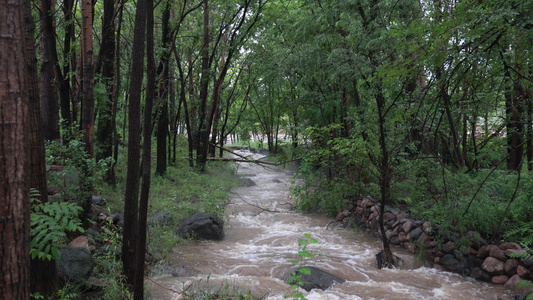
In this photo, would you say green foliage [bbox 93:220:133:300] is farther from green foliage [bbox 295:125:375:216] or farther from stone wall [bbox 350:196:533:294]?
stone wall [bbox 350:196:533:294]

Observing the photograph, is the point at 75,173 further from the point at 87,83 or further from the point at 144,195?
the point at 144,195

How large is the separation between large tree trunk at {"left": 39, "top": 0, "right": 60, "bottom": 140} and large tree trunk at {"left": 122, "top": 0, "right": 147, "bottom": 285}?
508 cm

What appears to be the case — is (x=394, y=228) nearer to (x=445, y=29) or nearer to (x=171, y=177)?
(x=445, y=29)

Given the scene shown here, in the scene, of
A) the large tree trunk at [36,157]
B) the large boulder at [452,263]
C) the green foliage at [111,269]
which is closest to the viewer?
the large tree trunk at [36,157]

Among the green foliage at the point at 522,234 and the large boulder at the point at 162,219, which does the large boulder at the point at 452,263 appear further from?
the large boulder at the point at 162,219

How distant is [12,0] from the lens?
196cm

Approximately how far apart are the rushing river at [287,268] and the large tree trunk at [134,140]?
81cm

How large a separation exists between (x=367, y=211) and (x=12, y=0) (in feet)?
29.7

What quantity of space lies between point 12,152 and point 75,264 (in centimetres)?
347

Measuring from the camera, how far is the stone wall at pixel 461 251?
18.7 ft

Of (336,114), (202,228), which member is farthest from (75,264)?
(336,114)

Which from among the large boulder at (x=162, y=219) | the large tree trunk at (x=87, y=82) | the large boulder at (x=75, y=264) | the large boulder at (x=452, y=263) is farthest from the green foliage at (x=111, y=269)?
the large boulder at (x=452, y=263)

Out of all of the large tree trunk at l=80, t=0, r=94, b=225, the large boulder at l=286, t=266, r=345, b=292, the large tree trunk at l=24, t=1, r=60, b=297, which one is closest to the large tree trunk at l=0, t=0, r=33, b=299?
the large tree trunk at l=24, t=1, r=60, b=297

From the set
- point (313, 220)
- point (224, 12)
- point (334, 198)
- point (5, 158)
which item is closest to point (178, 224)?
point (313, 220)
